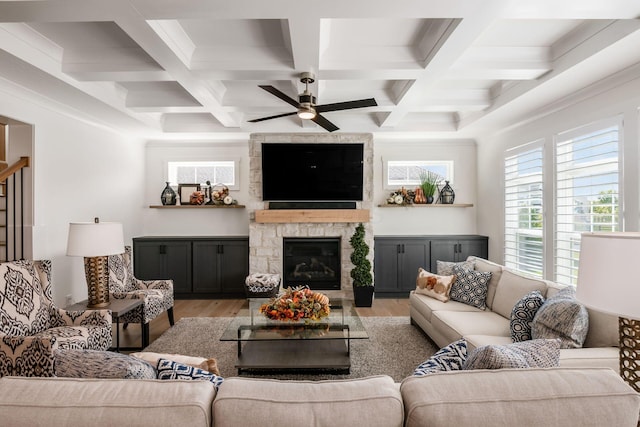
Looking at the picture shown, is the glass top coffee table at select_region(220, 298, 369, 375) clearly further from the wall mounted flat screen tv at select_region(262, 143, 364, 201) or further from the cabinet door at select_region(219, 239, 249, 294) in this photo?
the wall mounted flat screen tv at select_region(262, 143, 364, 201)

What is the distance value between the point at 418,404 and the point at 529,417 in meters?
0.33

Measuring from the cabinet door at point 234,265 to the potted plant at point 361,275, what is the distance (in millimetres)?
1710

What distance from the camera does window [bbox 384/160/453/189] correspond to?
610 cm

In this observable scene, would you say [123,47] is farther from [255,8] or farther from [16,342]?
[16,342]

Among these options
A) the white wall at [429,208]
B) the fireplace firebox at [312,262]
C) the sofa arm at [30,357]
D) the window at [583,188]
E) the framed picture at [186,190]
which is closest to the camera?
the sofa arm at [30,357]

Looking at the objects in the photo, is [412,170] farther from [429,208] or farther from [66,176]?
[66,176]

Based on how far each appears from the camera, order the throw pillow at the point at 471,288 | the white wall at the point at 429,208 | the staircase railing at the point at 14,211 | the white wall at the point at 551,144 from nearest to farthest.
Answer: the white wall at the point at 551,144 < the throw pillow at the point at 471,288 < the staircase railing at the point at 14,211 < the white wall at the point at 429,208

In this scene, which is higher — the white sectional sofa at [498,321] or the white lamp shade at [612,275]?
the white lamp shade at [612,275]

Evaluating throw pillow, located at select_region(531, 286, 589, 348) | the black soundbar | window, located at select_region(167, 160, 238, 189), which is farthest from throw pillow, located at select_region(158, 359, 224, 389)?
window, located at select_region(167, 160, 238, 189)

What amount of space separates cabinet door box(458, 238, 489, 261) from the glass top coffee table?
3.02m

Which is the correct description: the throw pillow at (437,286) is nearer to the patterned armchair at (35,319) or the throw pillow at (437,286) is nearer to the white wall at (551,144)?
the white wall at (551,144)

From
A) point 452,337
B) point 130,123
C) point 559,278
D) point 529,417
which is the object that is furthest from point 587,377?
point 130,123

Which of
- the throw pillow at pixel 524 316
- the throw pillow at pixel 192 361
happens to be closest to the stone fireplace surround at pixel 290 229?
the throw pillow at pixel 524 316

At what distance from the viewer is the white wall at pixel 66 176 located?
369 centimetres
